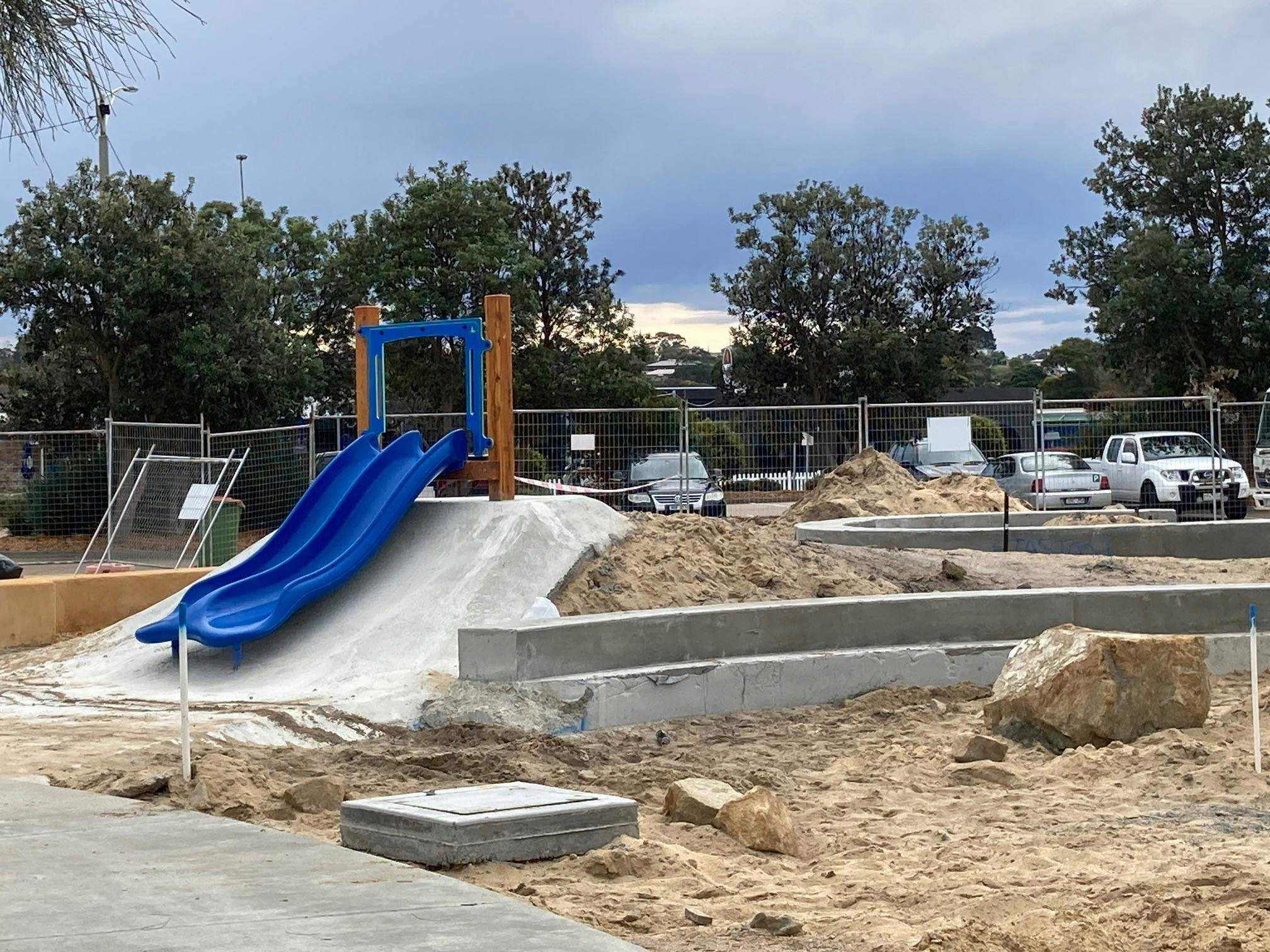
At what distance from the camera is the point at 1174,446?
27109 mm

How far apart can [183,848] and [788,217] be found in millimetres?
41377

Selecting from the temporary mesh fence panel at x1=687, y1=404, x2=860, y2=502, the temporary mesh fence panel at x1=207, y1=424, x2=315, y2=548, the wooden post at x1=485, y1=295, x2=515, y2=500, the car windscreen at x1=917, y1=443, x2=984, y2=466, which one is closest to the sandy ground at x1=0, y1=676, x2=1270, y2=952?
the wooden post at x1=485, y1=295, x2=515, y2=500

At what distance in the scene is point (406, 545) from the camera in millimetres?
13336

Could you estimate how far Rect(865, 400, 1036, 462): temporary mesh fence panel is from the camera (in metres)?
27.4

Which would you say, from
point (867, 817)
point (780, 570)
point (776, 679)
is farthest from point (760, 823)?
point (780, 570)

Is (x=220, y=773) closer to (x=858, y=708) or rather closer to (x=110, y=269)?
(x=858, y=708)

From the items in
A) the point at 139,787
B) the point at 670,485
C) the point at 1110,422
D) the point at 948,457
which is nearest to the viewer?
the point at 139,787

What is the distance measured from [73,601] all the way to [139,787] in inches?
330

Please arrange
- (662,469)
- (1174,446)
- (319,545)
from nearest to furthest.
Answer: (319,545)
(662,469)
(1174,446)

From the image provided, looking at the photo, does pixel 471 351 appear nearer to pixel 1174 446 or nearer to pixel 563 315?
pixel 1174 446

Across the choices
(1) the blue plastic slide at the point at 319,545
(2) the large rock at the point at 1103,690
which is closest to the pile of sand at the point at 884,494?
(1) the blue plastic slide at the point at 319,545

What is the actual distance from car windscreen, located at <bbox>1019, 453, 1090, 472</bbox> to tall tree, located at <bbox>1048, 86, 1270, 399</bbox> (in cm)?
1179

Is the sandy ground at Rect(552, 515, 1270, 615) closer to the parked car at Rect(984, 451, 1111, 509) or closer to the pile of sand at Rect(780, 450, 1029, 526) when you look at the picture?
the pile of sand at Rect(780, 450, 1029, 526)

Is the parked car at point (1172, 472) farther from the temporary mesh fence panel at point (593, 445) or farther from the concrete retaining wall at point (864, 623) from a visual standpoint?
the concrete retaining wall at point (864, 623)
